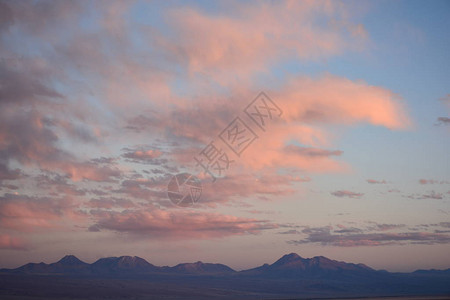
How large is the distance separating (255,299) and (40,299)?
87.2 metres

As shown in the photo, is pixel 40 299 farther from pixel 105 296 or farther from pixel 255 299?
pixel 255 299

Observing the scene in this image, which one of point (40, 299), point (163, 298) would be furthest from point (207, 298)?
point (40, 299)

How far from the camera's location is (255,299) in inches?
7554

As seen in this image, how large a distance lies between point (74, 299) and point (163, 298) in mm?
37619

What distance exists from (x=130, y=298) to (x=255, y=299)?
53954 mm

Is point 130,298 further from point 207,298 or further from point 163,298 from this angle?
point 207,298

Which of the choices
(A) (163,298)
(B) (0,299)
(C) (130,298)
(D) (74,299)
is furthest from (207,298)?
(B) (0,299)

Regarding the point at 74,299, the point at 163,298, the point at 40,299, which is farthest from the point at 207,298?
the point at 40,299

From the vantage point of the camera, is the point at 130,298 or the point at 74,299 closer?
the point at 74,299

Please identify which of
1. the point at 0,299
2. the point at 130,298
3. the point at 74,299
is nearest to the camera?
the point at 0,299

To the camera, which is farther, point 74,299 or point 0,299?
point 74,299

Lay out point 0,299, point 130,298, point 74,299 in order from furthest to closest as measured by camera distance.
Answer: point 130,298
point 74,299
point 0,299

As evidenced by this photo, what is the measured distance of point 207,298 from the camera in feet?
644

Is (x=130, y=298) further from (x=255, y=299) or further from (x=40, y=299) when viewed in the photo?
(x=255, y=299)
